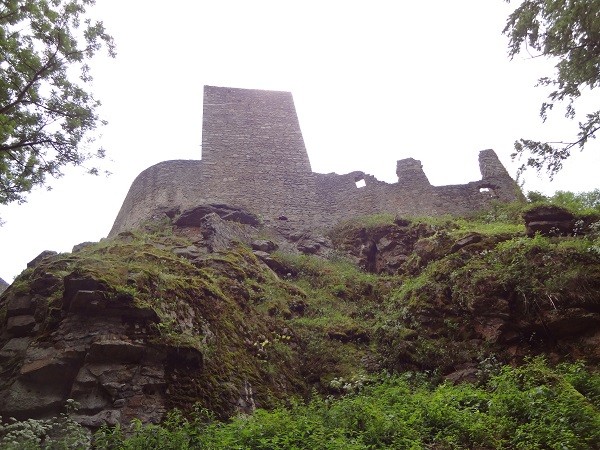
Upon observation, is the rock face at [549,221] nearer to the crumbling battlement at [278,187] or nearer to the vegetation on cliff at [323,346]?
the vegetation on cliff at [323,346]

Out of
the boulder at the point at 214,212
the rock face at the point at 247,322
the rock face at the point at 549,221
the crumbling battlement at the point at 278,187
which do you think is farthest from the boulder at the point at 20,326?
the rock face at the point at 549,221

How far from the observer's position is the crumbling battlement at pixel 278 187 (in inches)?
668

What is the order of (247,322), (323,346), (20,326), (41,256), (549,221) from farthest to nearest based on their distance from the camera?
(41,256) < (549,221) < (323,346) < (247,322) < (20,326)

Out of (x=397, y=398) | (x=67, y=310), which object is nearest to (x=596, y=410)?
(x=397, y=398)

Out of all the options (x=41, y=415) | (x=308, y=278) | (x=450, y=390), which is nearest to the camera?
(x=41, y=415)

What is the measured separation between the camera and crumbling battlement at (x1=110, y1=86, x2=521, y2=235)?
17.0 m

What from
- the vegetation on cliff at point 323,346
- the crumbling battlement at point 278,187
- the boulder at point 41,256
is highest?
the crumbling battlement at point 278,187

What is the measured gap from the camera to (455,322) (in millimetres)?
8844

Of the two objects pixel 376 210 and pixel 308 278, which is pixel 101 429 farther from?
pixel 376 210

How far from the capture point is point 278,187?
18.0 m

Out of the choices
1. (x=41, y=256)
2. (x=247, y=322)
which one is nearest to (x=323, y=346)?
(x=247, y=322)

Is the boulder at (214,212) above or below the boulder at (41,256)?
above

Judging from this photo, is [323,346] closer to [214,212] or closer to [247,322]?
[247,322]

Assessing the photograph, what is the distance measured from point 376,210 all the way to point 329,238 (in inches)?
83.3
